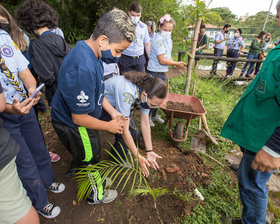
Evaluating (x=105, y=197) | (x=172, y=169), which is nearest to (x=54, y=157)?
(x=105, y=197)

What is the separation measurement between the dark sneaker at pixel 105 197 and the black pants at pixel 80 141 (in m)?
0.47

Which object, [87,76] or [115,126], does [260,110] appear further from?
[87,76]

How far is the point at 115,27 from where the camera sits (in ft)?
4.22

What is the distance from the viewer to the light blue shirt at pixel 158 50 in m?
3.27

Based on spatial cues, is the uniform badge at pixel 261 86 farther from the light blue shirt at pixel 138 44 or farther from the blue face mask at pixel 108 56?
the light blue shirt at pixel 138 44

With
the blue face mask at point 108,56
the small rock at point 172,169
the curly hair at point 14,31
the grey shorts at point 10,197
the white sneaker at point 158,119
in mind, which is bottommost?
the white sneaker at point 158,119

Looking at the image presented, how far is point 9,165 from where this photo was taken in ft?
3.50

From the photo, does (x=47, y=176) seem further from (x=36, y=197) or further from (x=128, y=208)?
(x=128, y=208)

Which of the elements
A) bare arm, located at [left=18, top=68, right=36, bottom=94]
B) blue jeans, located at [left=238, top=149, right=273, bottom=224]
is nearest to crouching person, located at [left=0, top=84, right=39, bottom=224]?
bare arm, located at [left=18, top=68, right=36, bottom=94]

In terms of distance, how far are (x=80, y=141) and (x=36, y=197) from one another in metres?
0.67

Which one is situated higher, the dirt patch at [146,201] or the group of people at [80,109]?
the group of people at [80,109]

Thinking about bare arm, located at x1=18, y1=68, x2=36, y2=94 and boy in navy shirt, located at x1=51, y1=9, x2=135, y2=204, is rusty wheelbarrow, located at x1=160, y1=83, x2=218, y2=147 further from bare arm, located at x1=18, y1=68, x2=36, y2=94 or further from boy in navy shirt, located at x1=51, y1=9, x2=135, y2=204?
bare arm, located at x1=18, y1=68, x2=36, y2=94

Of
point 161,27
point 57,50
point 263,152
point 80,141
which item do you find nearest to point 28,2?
point 57,50

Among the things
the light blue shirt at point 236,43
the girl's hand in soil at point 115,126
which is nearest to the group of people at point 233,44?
the light blue shirt at point 236,43
